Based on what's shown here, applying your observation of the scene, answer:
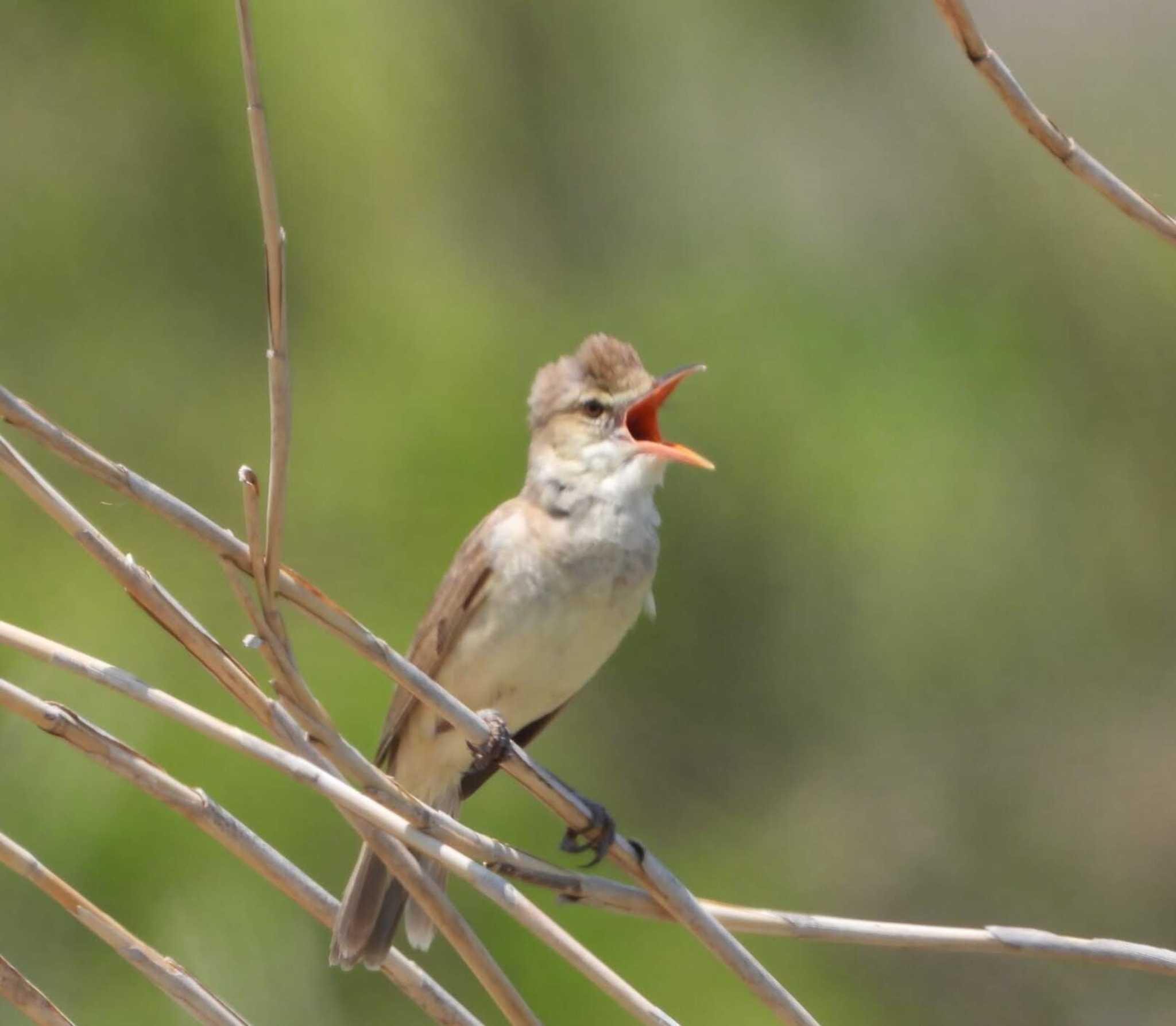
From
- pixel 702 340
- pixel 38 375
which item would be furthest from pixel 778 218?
pixel 38 375

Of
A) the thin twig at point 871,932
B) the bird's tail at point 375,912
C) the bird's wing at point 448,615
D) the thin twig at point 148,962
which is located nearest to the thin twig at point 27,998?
the thin twig at point 148,962

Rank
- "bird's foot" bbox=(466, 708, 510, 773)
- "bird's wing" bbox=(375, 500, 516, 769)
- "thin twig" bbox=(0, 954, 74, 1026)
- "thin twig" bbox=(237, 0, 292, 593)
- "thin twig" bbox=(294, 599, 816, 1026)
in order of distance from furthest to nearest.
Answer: "bird's wing" bbox=(375, 500, 516, 769)
"bird's foot" bbox=(466, 708, 510, 773)
"thin twig" bbox=(0, 954, 74, 1026)
"thin twig" bbox=(294, 599, 816, 1026)
"thin twig" bbox=(237, 0, 292, 593)

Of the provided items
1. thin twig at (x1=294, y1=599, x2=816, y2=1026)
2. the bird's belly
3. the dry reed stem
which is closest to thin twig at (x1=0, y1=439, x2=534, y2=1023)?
the dry reed stem

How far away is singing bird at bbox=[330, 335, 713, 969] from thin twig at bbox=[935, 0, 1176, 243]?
1.29 m

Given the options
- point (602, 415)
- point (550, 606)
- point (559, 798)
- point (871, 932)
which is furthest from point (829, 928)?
point (602, 415)

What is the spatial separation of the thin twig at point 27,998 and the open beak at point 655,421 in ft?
5.36

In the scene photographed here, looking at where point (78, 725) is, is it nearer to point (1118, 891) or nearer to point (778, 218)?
point (778, 218)

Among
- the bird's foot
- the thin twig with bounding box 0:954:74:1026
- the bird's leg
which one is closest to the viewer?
the thin twig with bounding box 0:954:74:1026

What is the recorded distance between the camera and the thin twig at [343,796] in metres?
1.88

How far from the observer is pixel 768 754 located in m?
5.62

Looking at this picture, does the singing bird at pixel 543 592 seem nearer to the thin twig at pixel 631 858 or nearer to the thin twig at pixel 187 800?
the thin twig at pixel 631 858

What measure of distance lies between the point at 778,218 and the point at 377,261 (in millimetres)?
1251

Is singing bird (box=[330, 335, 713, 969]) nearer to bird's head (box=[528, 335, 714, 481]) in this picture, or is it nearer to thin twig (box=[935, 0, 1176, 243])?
bird's head (box=[528, 335, 714, 481])

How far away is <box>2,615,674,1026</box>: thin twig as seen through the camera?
1884mm
